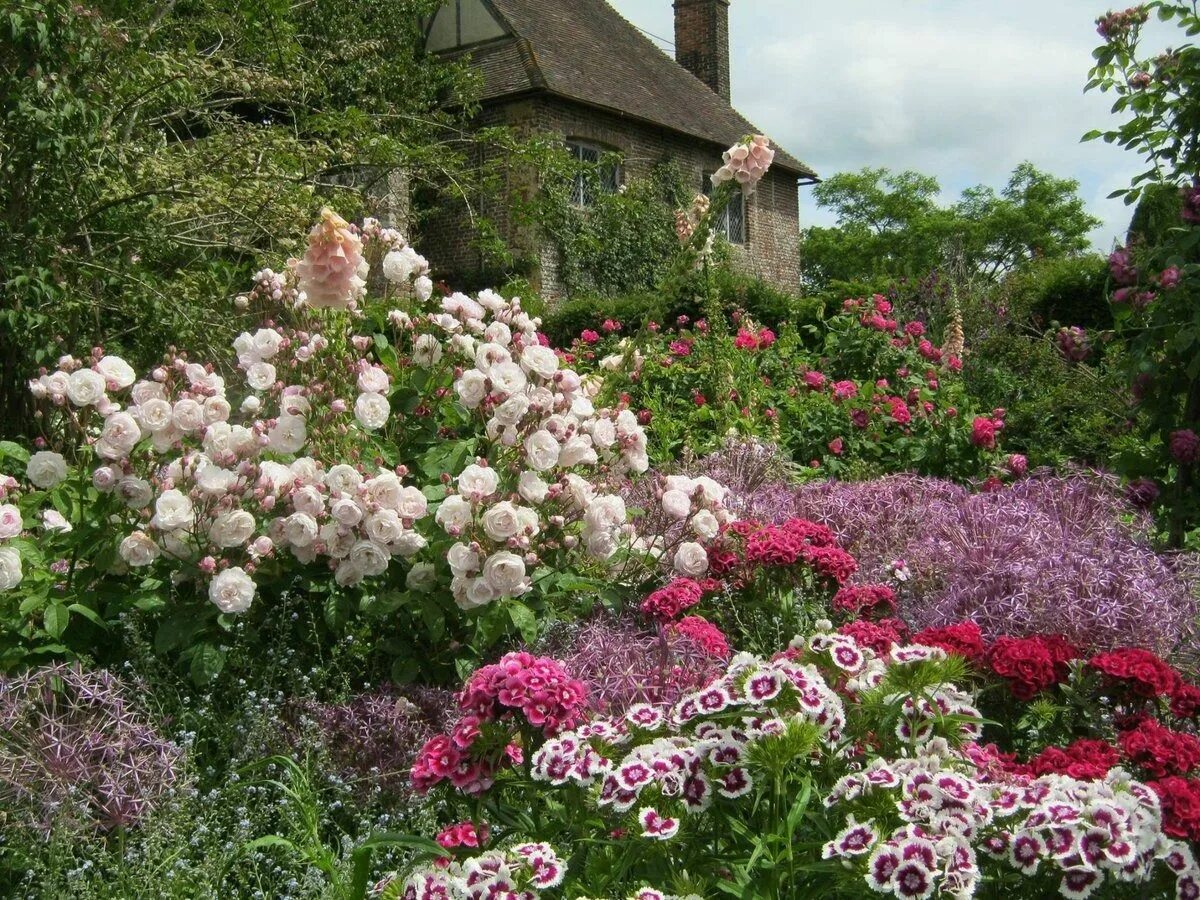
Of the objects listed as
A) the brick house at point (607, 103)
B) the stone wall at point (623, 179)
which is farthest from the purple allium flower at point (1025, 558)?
the stone wall at point (623, 179)

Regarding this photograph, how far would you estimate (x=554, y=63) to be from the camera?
19.1 meters

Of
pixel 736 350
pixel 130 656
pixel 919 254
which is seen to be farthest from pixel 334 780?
pixel 919 254

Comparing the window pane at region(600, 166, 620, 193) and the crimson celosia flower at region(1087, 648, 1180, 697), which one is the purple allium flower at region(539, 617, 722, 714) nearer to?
the crimson celosia flower at region(1087, 648, 1180, 697)

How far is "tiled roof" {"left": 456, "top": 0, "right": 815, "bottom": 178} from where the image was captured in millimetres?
18688

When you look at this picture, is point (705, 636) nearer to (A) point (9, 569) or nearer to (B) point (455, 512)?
(B) point (455, 512)

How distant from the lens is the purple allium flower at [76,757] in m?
2.80

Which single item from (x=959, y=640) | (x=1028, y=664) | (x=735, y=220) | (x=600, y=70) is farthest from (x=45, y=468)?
(x=735, y=220)

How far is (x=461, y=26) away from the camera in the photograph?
64.3 feet

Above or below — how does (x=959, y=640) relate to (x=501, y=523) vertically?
below

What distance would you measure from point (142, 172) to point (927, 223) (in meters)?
52.4

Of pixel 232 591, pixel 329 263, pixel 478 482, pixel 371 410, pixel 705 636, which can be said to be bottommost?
pixel 705 636

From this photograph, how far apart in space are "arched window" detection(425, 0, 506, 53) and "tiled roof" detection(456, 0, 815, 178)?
212mm

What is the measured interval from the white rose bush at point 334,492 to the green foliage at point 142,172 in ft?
8.01

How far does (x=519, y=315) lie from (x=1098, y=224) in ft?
195
